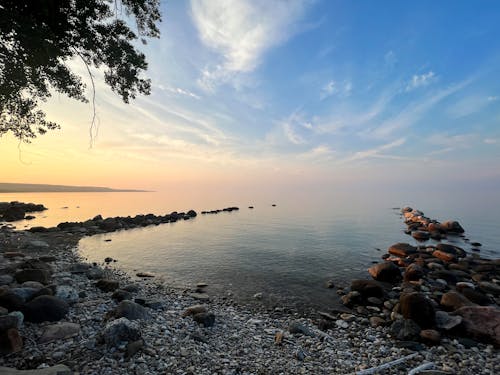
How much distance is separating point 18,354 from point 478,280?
23747mm

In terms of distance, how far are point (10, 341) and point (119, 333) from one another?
2446 millimetres

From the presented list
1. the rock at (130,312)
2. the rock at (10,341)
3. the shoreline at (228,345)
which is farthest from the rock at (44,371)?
the rock at (130,312)

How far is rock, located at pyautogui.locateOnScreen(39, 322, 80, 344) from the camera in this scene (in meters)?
6.80

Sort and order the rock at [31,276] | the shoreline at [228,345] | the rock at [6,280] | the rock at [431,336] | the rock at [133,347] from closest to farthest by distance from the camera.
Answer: the shoreline at [228,345], the rock at [133,347], the rock at [431,336], the rock at [6,280], the rock at [31,276]

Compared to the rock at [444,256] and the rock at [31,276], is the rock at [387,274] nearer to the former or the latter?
the rock at [444,256]

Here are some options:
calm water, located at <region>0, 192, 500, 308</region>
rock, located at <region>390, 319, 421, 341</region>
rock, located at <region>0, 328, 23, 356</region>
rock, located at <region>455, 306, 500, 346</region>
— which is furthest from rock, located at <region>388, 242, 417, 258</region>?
rock, located at <region>0, 328, 23, 356</region>

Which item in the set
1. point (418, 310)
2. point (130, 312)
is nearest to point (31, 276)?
point (130, 312)

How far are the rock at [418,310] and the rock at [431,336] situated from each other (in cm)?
78

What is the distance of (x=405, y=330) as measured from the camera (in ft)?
30.3

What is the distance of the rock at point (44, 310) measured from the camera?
7590mm

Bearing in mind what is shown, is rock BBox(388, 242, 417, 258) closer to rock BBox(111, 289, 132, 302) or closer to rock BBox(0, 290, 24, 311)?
rock BBox(111, 289, 132, 302)

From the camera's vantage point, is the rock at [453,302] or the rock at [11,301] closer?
the rock at [11,301]

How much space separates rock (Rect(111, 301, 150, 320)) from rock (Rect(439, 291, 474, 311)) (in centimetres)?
1382

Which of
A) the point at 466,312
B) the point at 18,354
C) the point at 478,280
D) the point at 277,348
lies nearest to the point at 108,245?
the point at 18,354
